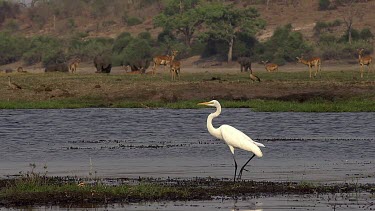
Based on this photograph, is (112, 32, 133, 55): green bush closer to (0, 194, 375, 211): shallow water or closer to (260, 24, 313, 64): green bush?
(260, 24, 313, 64): green bush

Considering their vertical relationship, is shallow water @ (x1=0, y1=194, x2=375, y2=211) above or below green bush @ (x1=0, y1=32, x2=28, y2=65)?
above

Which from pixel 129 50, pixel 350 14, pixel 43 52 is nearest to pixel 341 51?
pixel 350 14

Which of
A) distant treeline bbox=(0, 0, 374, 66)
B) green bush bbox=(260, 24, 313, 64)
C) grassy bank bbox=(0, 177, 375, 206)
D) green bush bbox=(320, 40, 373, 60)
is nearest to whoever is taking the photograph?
grassy bank bbox=(0, 177, 375, 206)

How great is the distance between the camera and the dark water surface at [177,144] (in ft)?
54.5

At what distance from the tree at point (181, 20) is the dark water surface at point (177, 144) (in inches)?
1210

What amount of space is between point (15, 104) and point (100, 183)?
1754cm

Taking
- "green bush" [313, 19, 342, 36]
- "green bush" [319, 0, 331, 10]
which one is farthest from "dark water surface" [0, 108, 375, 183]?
"green bush" [319, 0, 331, 10]

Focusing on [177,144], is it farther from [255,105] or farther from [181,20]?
[181,20]

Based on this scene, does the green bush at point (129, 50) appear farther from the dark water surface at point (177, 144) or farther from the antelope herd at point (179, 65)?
the dark water surface at point (177, 144)

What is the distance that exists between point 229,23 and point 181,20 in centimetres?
478

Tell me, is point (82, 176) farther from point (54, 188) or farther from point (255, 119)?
point (255, 119)

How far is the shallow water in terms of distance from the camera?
12328 millimetres

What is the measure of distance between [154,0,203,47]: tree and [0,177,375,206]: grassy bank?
150ft

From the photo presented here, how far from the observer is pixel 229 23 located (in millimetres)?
56844
